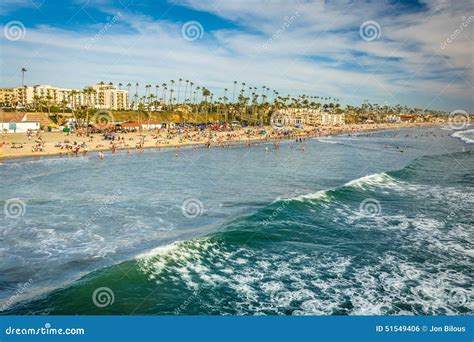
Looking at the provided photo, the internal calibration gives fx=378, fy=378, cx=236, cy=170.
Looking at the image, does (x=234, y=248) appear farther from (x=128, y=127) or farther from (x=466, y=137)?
(x=466, y=137)

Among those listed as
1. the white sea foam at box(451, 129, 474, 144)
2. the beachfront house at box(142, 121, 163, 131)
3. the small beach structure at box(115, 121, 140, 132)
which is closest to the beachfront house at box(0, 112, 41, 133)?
the small beach structure at box(115, 121, 140, 132)

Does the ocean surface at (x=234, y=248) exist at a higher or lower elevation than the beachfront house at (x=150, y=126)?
lower

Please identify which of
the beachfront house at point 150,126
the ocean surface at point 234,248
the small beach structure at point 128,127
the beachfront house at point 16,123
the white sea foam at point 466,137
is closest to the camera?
the ocean surface at point 234,248

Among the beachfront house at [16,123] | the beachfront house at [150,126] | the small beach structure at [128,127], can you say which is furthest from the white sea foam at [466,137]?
the beachfront house at [16,123]

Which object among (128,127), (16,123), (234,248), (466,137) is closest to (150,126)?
(128,127)

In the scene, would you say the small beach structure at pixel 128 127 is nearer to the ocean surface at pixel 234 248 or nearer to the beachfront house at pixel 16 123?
the beachfront house at pixel 16 123

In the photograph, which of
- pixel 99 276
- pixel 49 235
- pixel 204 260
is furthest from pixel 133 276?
pixel 49 235

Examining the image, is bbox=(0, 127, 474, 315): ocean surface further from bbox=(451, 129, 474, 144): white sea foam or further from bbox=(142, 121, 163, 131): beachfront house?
bbox=(451, 129, 474, 144): white sea foam
